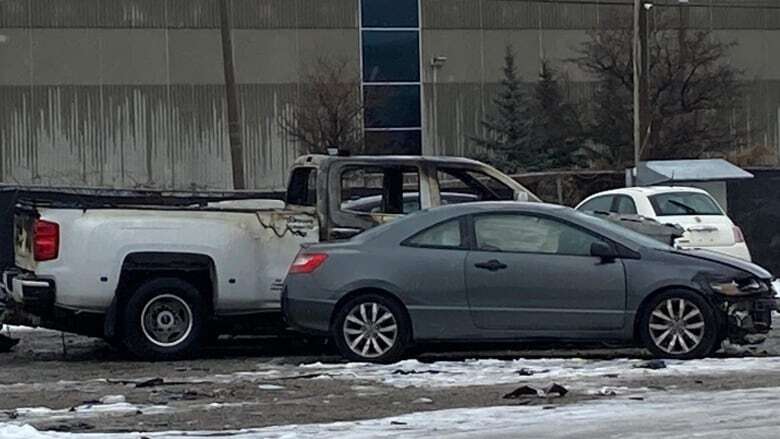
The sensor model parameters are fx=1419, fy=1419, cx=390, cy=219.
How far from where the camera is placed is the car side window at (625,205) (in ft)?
64.8

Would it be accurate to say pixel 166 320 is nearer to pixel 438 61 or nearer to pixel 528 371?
pixel 528 371

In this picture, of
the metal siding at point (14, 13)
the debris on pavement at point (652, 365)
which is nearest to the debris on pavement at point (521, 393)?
the debris on pavement at point (652, 365)

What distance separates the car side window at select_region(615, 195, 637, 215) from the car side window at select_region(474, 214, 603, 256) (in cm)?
753

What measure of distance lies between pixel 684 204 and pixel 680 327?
769cm

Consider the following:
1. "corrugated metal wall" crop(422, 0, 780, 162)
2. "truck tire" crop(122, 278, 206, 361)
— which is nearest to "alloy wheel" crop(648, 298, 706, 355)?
"truck tire" crop(122, 278, 206, 361)

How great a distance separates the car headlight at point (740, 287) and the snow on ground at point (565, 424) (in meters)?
2.41

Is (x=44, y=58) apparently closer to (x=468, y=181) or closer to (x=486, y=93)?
(x=486, y=93)

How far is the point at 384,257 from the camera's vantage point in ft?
40.3

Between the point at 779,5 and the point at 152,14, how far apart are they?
24.6m

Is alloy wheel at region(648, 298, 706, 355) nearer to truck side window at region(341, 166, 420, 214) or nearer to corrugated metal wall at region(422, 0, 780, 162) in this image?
truck side window at region(341, 166, 420, 214)

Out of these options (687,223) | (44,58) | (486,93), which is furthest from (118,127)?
(687,223)

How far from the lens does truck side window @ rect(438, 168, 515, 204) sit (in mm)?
13867

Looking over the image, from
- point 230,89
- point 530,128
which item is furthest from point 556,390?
point 530,128

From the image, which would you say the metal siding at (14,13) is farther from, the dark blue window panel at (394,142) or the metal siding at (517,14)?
the metal siding at (517,14)
